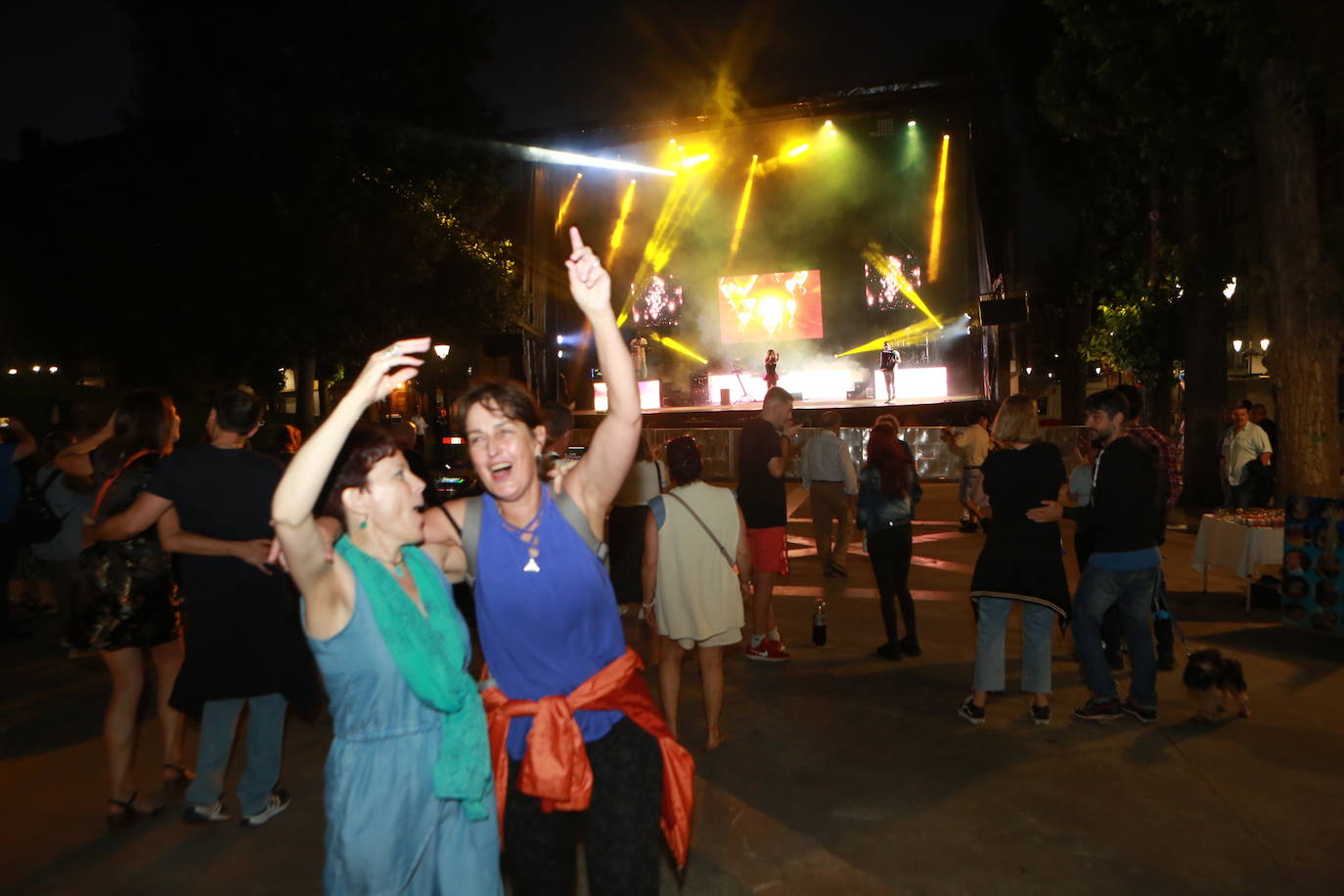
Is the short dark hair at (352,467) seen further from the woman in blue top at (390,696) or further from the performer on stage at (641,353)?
the performer on stage at (641,353)

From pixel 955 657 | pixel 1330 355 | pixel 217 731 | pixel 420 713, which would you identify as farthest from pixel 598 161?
pixel 420 713

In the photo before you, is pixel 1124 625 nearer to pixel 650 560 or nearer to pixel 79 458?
pixel 650 560

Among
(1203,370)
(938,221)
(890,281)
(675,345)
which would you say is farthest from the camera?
(675,345)

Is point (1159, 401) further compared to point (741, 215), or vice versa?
point (741, 215)

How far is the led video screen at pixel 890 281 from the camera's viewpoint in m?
26.0

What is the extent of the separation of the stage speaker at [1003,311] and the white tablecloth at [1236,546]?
13078mm

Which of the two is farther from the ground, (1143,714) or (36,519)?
(36,519)

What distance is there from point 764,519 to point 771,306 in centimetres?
2007

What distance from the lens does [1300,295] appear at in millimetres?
9836


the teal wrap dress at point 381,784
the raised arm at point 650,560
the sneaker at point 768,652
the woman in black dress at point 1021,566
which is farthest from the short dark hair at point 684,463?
the teal wrap dress at point 381,784

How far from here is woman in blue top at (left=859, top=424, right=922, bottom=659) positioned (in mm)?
6938

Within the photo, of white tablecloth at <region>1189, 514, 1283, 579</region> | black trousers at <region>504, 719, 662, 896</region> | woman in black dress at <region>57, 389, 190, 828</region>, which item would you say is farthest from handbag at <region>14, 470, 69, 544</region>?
white tablecloth at <region>1189, 514, 1283, 579</region>

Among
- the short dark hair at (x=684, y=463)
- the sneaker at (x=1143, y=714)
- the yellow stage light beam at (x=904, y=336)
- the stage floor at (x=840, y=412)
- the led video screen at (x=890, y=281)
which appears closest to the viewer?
the short dark hair at (x=684, y=463)

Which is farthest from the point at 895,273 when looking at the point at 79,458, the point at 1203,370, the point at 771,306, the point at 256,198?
the point at 79,458
